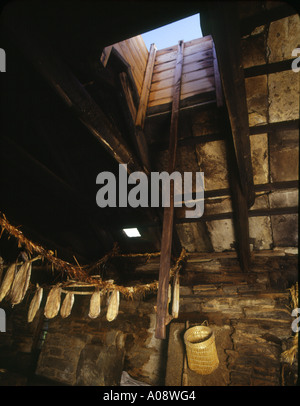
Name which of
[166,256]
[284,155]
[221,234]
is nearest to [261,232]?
[221,234]

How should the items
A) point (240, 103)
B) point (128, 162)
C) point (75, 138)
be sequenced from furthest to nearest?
point (75, 138)
point (128, 162)
point (240, 103)

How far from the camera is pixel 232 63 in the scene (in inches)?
58.6

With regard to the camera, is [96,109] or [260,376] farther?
[260,376]

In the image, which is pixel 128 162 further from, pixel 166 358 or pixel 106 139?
pixel 166 358

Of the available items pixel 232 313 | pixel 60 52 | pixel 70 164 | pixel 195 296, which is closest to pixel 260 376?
pixel 232 313

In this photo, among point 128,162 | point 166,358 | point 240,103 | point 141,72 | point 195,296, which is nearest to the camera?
point 240,103

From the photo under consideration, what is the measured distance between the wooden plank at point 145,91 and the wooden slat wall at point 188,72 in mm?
90

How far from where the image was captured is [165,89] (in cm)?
335

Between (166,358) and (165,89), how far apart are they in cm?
502

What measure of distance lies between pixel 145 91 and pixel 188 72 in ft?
2.61

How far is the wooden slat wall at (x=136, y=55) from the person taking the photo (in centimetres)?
296

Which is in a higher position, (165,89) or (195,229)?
(165,89)

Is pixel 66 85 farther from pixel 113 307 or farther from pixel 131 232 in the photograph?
pixel 113 307

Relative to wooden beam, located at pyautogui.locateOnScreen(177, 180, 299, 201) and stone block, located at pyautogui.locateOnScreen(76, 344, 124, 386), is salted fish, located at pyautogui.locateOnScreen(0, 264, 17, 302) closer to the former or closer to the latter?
stone block, located at pyautogui.locateOnScreen(76, 344, 124, 386)
